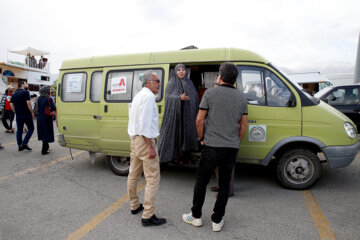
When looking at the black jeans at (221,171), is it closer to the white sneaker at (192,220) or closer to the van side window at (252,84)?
the white sneaker at (192,220)

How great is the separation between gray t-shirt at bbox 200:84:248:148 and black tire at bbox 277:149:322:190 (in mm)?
1663

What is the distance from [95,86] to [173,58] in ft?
5.36

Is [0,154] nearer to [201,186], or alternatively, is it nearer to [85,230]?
[85,230]

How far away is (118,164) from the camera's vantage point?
15.8 ft

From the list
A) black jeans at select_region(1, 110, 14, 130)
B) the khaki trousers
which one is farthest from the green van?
black jeans at select_region(1, 110, 14, 130)

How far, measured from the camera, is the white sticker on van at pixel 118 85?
4.48 m

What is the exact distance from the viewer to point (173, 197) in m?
3.74

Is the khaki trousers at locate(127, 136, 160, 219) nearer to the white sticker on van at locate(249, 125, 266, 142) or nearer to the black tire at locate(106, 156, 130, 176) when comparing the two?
the white sticker on van at locate(249, 125, 266, 142)

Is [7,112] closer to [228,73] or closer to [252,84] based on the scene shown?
[252,84]

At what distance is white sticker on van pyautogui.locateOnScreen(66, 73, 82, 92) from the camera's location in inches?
190

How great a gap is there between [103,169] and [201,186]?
307cm

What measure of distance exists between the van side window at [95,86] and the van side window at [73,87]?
19 centimetres

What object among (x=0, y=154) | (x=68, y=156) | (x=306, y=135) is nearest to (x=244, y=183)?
(x=306, y=135)

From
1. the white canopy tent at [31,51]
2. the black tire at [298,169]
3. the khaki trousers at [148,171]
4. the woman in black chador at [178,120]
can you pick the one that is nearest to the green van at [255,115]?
the black tire at [298,169]
